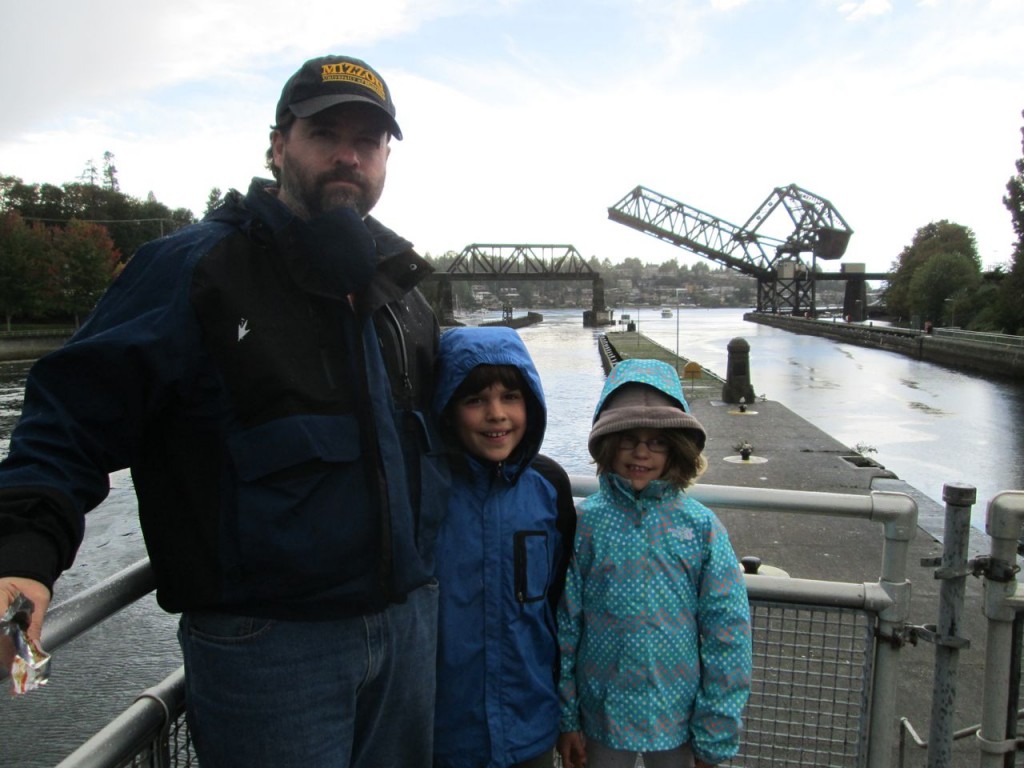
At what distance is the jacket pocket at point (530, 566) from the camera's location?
1.96m

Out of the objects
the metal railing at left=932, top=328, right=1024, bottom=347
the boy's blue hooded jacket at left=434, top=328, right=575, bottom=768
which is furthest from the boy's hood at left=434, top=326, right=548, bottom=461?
the metal railing at left=932, top=328, right=1024, bottom=347

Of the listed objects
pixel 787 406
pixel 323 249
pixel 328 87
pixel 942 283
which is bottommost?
pixel 787 406

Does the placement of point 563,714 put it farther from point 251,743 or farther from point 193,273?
point 193,273

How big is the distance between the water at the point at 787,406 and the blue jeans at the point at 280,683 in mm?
4325

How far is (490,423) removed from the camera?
2027 millimetres

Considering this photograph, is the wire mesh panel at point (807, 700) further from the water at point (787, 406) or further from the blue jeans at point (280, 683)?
the water at point (787, 406)

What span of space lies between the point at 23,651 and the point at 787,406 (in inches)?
833

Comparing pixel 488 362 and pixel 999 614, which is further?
pixel 999 614

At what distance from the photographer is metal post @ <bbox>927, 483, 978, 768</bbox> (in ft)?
6.86

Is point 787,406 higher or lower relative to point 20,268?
lower

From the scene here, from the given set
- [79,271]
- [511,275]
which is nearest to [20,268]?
[79,271]

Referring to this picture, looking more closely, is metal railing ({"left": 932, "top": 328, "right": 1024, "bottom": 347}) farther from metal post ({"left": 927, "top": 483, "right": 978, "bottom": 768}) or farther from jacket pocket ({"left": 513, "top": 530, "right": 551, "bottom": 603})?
jacket pocket ({"left": 513, "top": 530, "right": 551, "bottom": 603})

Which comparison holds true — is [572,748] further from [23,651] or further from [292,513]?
[23,651]

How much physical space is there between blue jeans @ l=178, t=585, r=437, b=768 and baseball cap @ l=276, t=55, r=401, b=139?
1134mm
